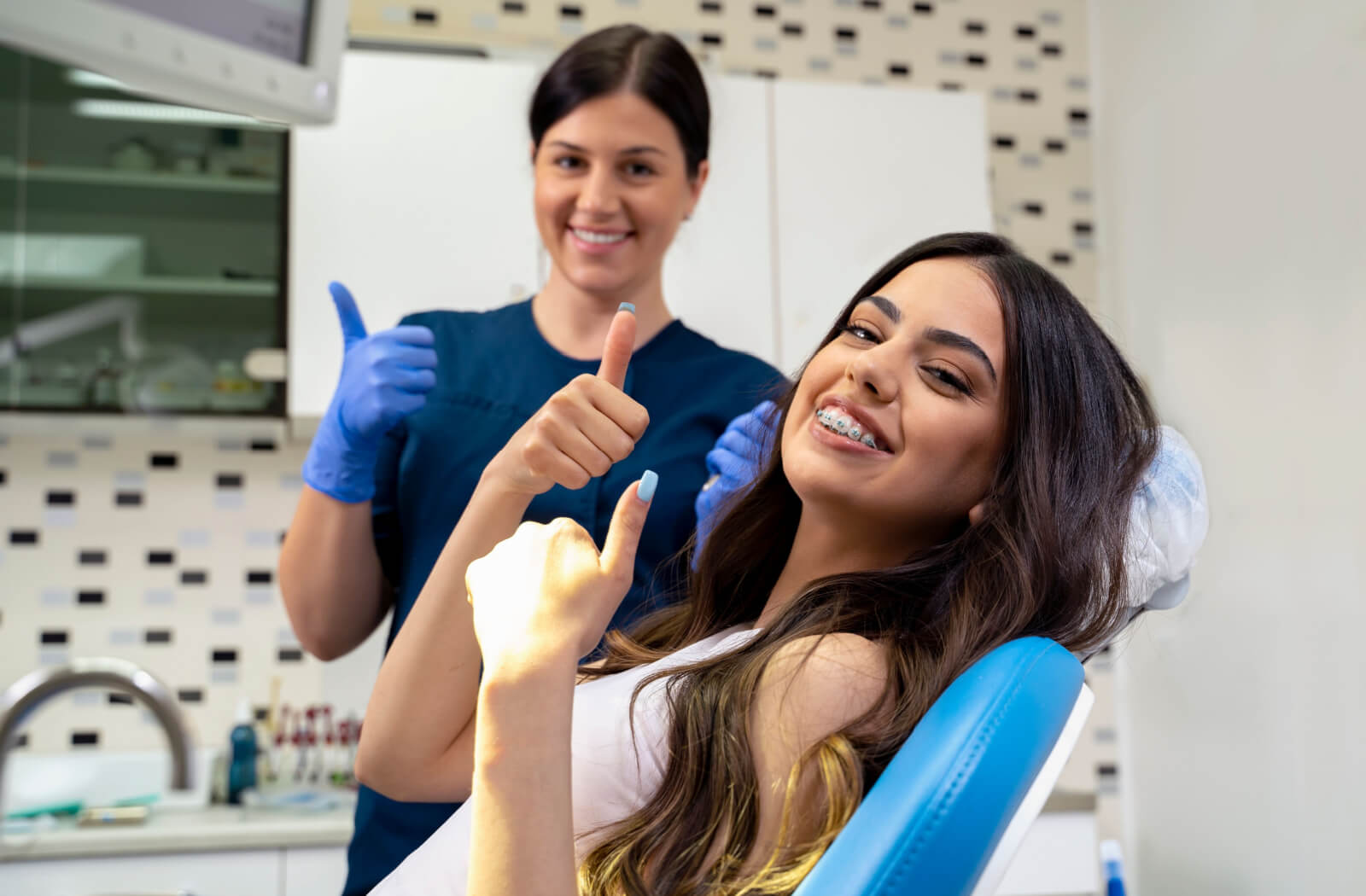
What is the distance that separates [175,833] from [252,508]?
908mm

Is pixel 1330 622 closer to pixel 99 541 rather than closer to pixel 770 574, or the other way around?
pixel 770 574

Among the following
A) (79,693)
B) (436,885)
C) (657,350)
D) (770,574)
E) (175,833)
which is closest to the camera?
(436,885)

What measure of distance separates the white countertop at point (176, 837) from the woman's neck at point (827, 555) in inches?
51.4

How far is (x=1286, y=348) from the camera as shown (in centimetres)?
242

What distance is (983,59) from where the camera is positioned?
10.9 ft

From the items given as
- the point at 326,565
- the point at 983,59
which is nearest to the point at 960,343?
the point at 326,565

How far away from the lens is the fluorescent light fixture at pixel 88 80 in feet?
8.14

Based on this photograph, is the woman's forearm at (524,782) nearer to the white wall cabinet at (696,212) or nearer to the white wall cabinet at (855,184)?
the white wall cabinet at (696,212)

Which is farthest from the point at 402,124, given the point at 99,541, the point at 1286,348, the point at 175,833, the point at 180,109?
the point at 1286,348

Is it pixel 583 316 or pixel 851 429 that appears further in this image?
pixel 583 316

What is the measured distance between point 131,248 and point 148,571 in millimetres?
768

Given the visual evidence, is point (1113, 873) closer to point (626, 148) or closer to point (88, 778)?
point (626, 148)

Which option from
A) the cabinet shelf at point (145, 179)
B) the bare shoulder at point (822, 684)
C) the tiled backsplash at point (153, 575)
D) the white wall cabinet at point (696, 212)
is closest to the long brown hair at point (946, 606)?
the bare shoulder at point (822, 684)

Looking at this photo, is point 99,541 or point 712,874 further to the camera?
point 99,541
